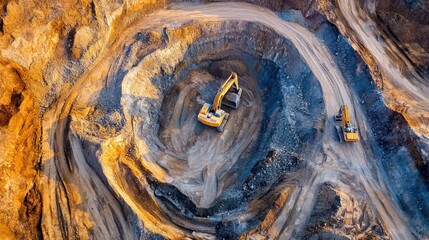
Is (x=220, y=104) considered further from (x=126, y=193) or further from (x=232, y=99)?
(x=126, y=193)

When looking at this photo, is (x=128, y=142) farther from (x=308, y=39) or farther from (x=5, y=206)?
(x=308, y=39)

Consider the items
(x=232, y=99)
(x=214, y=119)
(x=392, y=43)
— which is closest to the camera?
(x=214, y=119)

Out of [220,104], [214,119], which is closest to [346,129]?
[214,119]

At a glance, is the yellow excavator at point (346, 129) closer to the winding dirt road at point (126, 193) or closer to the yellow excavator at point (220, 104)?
the winding dirt road at point (126, 193)

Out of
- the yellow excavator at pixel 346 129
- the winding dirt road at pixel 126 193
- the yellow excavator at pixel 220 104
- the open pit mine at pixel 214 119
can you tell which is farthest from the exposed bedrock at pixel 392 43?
the yellow excavator at pixel 220 104

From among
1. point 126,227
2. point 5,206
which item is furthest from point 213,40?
point 5,206

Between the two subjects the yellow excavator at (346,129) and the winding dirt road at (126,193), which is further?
the yellow excavator at (346,129)
